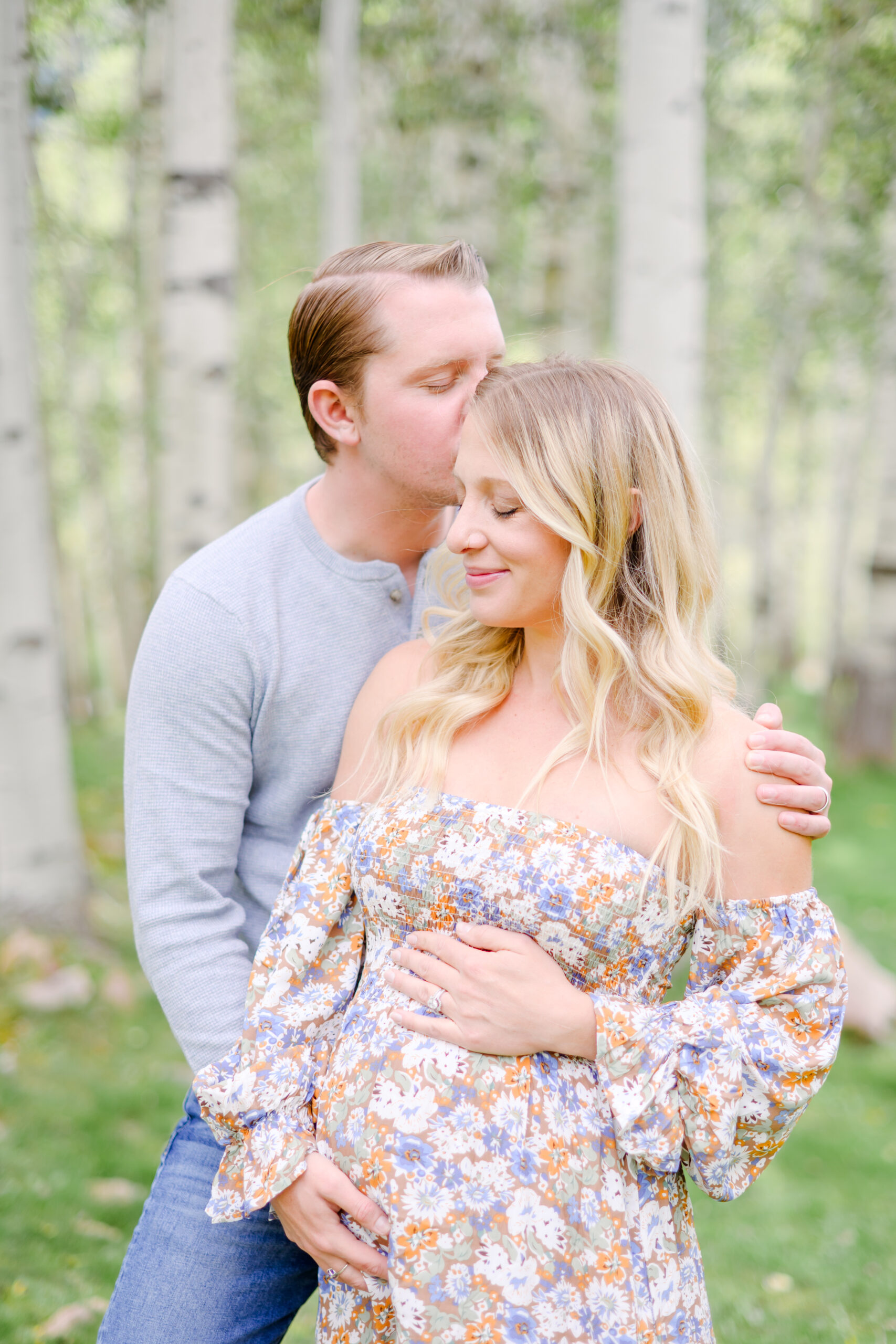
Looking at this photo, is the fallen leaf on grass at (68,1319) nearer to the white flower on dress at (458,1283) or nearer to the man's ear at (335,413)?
the white flower on dress at (458,1283)

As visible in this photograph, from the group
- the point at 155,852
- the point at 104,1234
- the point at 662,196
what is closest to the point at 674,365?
the point at 662,196

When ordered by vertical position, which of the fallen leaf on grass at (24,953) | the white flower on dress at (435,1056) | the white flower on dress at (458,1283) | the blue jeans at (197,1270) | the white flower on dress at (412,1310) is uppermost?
the white flower on dress at (435,1056)

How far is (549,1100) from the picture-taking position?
6.03 feet

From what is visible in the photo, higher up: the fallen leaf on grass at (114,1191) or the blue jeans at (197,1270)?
the blue jeans at (197,1270)

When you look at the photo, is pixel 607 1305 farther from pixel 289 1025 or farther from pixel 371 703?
pixel 371 703

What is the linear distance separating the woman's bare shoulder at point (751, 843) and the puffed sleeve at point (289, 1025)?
0.68 m

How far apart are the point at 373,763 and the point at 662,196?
115 inches

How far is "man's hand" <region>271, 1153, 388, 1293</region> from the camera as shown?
6.08 feet

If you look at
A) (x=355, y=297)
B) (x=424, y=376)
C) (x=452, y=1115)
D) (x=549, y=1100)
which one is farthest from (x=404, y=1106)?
(x=355, y=297)

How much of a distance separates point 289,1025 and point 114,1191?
219cm

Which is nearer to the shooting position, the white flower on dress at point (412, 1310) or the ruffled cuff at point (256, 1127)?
the white flower on dress at point (412, 1310)

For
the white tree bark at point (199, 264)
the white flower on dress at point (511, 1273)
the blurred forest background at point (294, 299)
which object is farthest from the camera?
the white tree bark at point (199, 264)

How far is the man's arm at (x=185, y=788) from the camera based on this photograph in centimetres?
214

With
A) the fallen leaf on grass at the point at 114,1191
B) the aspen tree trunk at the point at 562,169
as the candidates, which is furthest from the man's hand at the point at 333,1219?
the aspen tree trunk at the point at 562,169
